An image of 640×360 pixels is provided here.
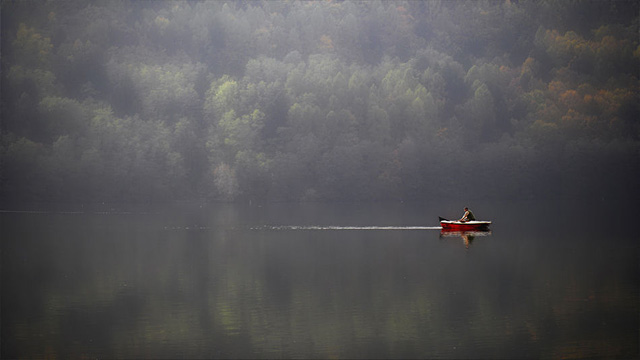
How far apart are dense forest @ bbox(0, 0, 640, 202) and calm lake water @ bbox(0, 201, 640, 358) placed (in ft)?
201

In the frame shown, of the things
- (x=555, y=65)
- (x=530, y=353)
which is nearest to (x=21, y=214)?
(x=530, y=353)

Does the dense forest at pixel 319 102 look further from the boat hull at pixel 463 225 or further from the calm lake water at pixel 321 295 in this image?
the calm lake water at pixel 321 295

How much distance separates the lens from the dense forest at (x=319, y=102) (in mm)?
113125

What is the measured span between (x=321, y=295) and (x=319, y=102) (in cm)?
9596

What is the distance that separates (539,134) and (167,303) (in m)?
98.5

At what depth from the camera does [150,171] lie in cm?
11369

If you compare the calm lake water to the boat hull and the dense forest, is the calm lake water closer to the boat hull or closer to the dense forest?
the boat hull

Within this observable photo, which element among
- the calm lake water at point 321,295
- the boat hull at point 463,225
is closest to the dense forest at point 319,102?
the boat hull at point 463,225

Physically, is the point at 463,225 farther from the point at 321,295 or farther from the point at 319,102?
the point at 319,102

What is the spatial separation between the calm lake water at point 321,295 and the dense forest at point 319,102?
61.1m

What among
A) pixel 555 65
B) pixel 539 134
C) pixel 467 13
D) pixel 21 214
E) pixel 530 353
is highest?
pixel 467 13

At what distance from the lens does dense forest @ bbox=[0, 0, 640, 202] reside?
113 m

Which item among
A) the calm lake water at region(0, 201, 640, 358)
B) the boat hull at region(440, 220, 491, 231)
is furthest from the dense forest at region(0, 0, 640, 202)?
the calm lake water at region(0, 201, 640, 358)

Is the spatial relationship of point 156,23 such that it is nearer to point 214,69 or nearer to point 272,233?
point 214,69
